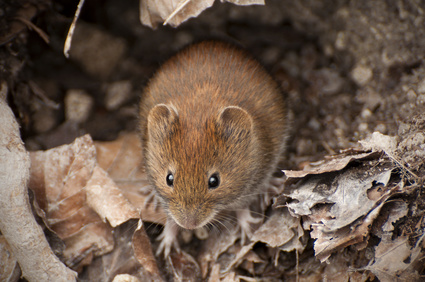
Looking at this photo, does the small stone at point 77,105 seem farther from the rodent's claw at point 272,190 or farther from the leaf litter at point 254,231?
the rodent's claw at point 272,190

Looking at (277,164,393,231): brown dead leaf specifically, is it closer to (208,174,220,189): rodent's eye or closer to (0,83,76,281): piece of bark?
(208,174,220,189): rodent's eye

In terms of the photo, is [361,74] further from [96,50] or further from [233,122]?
[96,50]

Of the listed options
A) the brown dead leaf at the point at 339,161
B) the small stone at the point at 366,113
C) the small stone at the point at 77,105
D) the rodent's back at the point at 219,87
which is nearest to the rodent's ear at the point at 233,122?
the rodent's back at the point at 219,87

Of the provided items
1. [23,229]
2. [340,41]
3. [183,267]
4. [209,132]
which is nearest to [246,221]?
[183,267]

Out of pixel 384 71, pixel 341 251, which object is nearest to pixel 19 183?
pixel 341 251

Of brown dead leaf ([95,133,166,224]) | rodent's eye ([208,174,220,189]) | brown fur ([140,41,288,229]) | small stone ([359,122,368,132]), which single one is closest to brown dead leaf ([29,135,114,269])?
brown dead leaf ([95,133,166,224])
